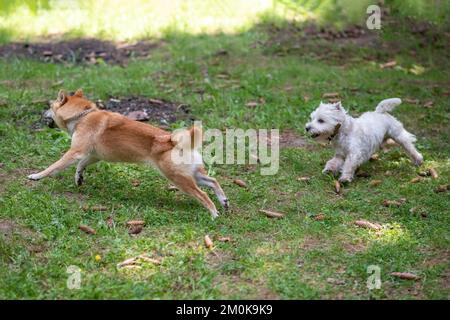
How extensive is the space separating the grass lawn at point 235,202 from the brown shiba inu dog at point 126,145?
0.22 metres

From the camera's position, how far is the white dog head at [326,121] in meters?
7.29

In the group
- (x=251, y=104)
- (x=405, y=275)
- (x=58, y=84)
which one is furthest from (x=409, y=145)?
(x=58, y=84)

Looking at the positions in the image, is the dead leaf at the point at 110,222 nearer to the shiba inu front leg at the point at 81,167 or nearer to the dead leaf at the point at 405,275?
the shiba inu front leg at the point at 81,167

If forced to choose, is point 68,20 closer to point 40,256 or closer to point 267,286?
point 40,256

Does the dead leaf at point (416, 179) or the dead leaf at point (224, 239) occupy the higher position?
the dead leaf at point (416, 179)

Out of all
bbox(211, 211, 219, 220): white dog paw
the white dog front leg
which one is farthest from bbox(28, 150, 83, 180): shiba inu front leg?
the white dog front leg

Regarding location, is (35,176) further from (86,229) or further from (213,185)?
(213,185)

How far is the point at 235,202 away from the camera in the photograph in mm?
6625

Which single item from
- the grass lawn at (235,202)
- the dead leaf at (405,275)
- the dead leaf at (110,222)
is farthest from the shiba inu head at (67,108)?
the dead leaf at (405,275)

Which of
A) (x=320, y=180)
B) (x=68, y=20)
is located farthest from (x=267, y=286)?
(x=68, y=20)

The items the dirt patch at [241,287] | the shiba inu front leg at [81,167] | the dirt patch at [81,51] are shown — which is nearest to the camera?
the dirt patch at [241,287]

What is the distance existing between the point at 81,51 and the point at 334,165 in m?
5.35

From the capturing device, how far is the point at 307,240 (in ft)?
19.0
